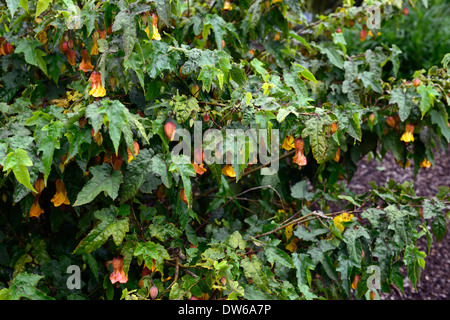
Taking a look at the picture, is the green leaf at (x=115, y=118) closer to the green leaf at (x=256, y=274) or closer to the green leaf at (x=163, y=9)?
the green leaf at (x=163, y=9)

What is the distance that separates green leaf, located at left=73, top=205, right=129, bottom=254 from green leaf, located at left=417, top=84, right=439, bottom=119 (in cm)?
127

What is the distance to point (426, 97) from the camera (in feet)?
5.99

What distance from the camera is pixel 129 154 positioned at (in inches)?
51.0

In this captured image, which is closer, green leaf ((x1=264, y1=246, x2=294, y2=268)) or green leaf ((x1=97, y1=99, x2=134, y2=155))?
green leaf ((x1=97, y1=99, x2=134, y2=155))

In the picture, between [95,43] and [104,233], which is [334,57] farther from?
[104,233]

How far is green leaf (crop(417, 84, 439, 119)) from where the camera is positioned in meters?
1.81

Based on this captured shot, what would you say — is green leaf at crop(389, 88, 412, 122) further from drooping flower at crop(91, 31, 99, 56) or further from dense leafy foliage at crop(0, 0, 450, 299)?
drooping flower at crop(91, 31, 99, 56)

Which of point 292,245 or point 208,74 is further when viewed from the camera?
point 292,245

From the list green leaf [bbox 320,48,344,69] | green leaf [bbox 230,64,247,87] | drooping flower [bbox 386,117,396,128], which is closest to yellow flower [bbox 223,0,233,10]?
green leaf [bbox 320,48,344,69]

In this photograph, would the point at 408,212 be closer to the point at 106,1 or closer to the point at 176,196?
the point at 176,196

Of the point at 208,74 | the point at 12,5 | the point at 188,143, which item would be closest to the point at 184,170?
the point at 188,143

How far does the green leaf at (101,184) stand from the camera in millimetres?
1254

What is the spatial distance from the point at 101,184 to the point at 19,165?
0.24m
